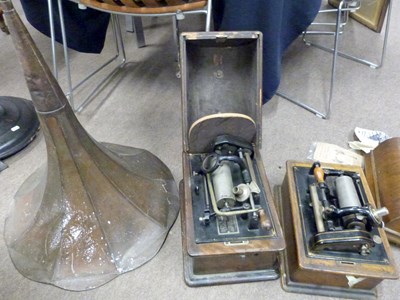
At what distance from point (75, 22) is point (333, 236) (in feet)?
4.73

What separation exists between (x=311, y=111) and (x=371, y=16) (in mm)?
1039

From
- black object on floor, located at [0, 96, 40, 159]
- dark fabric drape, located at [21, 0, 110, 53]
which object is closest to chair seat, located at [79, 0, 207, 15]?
dark fabric drape, located at [21, 0, 110, 53]

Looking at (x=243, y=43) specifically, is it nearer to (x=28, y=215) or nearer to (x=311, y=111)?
(x=311, y=111)

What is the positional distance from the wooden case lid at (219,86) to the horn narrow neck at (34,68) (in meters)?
0.40

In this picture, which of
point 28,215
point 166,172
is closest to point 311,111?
point 166,172

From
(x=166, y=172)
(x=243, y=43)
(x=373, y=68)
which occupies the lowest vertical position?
(x=166, y=172)

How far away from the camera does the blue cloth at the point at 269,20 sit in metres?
1.23

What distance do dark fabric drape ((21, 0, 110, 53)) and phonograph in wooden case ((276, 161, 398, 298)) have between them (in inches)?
45.7

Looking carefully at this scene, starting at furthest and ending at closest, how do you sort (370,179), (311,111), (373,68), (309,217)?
(373,68)
(311,111)
(370,179)
(309,217)

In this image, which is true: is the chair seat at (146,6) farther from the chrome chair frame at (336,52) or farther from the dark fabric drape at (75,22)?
the chrome chair frame at (336,52)

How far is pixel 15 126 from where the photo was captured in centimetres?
151

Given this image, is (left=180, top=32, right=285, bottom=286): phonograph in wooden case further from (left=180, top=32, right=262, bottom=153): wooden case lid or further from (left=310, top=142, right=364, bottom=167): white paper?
(left=310, top=142, right=364, bottom=167): white paper

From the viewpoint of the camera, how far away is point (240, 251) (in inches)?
36.9

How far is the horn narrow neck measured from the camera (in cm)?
78
